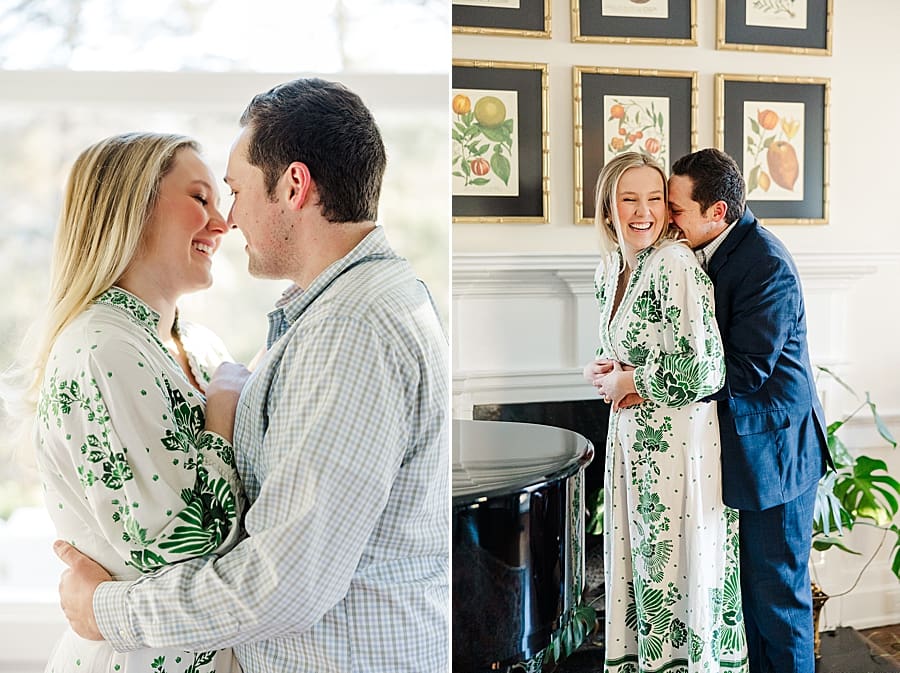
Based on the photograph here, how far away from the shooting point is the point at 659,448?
1569 mm

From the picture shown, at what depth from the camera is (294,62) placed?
98 cm

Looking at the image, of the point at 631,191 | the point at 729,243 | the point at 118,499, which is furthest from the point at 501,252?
the point at 118,499

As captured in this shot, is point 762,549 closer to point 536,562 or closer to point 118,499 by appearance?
point 536,562

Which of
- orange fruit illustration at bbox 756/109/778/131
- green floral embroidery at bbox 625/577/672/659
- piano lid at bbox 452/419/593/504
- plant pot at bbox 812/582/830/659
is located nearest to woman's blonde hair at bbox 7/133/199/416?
piano lid at bbox 452/419/593/504

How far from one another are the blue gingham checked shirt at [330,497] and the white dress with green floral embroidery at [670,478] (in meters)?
0.71

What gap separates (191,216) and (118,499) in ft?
1.05

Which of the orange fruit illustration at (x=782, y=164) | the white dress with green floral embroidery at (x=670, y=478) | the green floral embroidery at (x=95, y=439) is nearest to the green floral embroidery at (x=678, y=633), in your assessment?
the white dress with green floral embroidery at (x=670, y=478)

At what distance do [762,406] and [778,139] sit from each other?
590 millimetres

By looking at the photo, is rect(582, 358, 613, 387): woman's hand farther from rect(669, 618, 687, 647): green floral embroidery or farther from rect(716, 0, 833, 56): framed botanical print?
rect(716, 0, 833, 56): framed botanical print

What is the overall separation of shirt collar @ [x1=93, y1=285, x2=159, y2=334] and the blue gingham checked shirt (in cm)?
14

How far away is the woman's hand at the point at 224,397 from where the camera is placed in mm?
878

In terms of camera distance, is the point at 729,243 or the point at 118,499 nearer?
the point at 118,499

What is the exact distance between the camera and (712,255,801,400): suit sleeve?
1.54 metres

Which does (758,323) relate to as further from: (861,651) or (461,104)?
(861,651)
